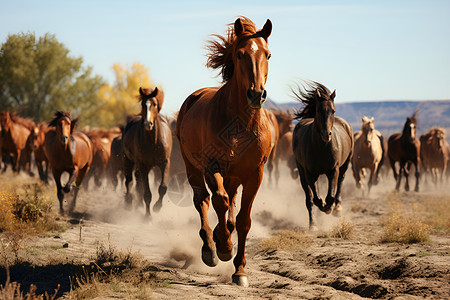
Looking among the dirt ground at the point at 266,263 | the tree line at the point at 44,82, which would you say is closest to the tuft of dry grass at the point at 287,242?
the dirt ground at the point at 266,263

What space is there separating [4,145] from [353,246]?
727 inches

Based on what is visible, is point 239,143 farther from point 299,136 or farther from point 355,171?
point 355,171

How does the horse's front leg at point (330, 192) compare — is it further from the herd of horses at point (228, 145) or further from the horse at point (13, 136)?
the horse at point (13, 136)

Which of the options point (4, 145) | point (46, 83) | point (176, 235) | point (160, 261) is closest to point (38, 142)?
point (4, 145)

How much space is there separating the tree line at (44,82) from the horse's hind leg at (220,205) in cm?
4121

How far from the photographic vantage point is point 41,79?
47.2 meters

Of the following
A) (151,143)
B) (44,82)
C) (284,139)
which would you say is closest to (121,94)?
(44,82)

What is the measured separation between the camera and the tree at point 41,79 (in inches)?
1773

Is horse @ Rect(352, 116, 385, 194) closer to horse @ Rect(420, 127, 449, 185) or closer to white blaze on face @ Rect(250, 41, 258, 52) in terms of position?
horse @ Rect(420, 127, 449, 185)

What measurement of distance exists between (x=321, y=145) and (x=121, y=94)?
53986mm

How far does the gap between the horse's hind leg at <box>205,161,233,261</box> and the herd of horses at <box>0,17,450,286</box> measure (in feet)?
0.04

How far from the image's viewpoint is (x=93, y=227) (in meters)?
11.5

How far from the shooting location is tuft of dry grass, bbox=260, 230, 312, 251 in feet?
30.0

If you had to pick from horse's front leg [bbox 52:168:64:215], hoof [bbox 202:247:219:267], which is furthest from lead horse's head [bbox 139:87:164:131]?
hoof [bbox 202:247:219:267]
